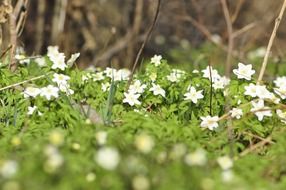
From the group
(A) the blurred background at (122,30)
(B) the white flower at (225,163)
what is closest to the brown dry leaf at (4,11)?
(B) the white flower at (225,163)

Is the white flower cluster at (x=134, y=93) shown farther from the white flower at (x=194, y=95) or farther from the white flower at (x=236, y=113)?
the white flower at (x=236, y=113)

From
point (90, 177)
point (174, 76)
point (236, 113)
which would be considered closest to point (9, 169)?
point (90, 177)

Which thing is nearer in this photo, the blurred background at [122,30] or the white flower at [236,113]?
the white flower at [236,113]

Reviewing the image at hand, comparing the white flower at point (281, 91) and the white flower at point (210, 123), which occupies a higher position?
the white flower at point (281, 91)

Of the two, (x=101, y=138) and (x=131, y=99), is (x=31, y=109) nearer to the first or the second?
(x=131, y=99)

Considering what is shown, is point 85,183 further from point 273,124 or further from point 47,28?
point 47,28

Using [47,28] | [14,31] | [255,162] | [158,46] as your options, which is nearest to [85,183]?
[255,162]

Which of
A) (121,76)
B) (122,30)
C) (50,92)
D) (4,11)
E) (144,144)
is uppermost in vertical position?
(122,30)

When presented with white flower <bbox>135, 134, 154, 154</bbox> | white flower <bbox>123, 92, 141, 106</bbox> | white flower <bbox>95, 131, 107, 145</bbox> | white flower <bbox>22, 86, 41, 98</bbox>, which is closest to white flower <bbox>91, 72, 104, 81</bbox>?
white flower <bbox>123, 92, 141, 106</bbox>
